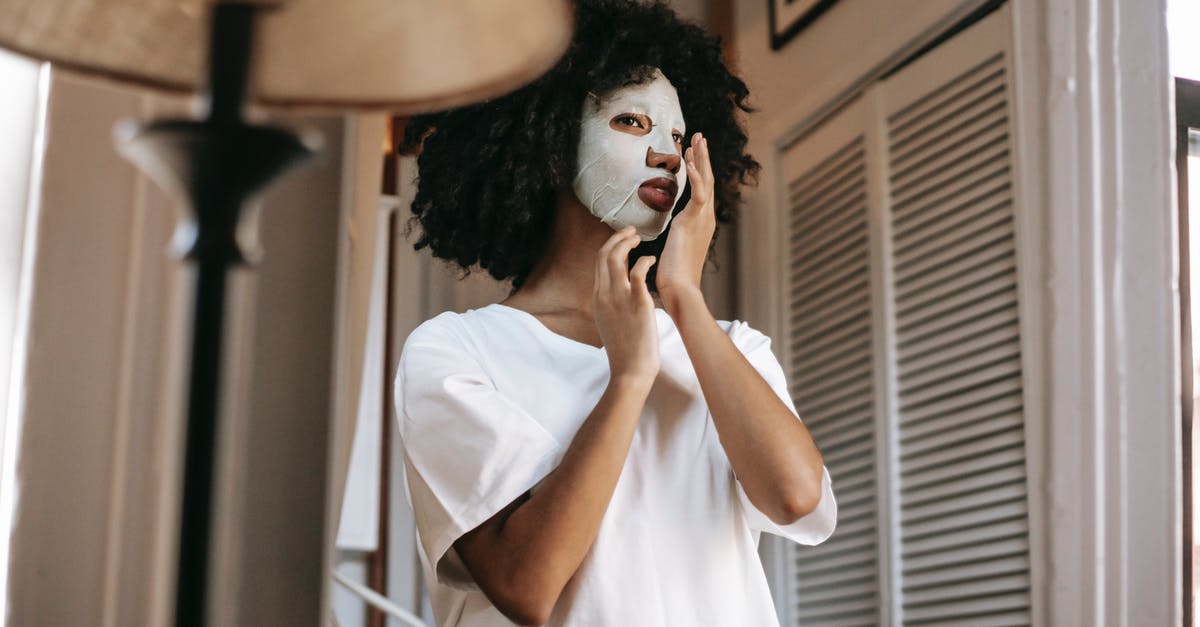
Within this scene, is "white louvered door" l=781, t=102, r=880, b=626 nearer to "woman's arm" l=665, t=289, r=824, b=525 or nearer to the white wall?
"woman's arm" l=665, t=289, r=824, b=525

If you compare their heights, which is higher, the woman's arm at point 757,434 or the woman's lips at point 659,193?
the woman's lips at point 659,193

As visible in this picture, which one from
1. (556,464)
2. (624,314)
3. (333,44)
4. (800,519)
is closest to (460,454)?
(556,464)

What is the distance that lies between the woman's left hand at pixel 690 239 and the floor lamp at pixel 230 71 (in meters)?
0.72

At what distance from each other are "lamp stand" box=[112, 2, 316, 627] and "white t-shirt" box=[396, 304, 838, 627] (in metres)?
0.79

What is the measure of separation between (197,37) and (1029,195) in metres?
1.37

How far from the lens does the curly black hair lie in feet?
5.17

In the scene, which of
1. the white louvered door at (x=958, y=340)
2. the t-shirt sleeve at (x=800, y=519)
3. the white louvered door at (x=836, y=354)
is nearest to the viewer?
the t-shirt sleeve at (x=800, y=519)

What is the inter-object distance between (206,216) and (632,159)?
0.97 meters

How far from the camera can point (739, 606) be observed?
1366 millimetres

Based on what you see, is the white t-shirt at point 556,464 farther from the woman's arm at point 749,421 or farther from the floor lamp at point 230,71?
the floor lamp at point 230,71

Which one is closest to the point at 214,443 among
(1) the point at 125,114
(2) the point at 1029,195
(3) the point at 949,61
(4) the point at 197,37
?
(4) the point at 197,37

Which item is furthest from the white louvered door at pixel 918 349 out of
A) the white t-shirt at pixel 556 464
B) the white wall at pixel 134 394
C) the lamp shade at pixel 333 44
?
the lamp shade at pixel 333 44

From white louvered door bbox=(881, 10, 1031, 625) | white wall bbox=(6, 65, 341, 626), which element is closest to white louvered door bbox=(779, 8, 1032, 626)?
white louvered door bbox=(881, 10, 1031, 625)

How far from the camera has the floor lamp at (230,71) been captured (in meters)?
0.54
